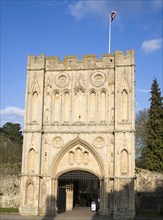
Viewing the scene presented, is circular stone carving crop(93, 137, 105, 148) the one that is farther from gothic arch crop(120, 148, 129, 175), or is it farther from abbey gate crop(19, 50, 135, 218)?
gothic arch crop(120, 148, 129, 175)

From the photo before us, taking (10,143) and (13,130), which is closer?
(10,143)

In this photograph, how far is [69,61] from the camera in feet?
89.7

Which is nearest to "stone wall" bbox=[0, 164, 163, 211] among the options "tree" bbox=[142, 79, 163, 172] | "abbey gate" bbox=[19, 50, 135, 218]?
"tree" bbox=[142, 79, 163, 172]

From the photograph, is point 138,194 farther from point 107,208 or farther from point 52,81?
point 52,81

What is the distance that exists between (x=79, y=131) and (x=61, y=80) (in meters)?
4.76

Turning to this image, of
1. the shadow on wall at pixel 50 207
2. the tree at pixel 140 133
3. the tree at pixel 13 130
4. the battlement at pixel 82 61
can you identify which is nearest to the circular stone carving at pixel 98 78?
the battlement at pixel 82 61

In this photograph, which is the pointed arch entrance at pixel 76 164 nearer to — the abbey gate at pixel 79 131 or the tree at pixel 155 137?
the abbey gate at pixel 79 131

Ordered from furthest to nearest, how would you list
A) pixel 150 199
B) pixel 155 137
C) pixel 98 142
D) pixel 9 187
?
pixel 155 137, pixel 9 187, pixel 150 199, pixel 98 142

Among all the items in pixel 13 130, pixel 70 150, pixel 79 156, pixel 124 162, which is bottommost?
pixel 124 162

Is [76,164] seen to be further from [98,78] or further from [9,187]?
[9,187]

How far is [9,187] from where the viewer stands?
96.6 feet

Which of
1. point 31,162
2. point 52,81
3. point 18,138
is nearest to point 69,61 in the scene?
point 52,81

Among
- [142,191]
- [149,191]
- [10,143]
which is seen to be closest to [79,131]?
[142,191]

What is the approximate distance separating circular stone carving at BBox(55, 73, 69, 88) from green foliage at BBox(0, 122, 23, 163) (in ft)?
48.3
